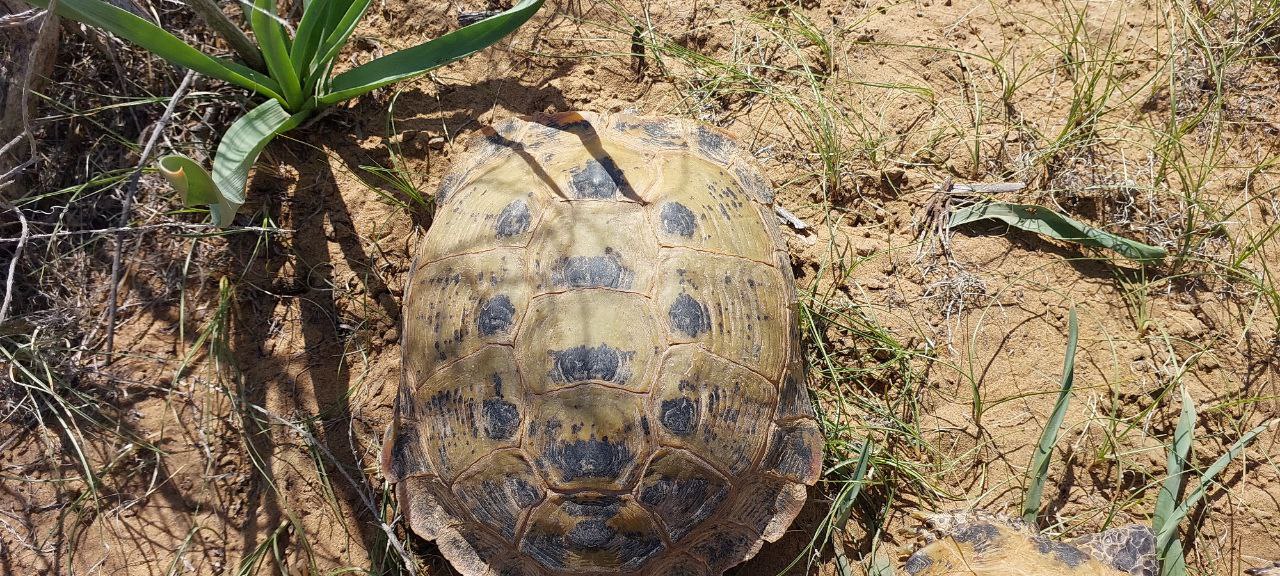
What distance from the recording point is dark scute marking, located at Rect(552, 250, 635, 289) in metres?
1.96

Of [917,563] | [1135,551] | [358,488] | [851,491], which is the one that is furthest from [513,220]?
[1135,551]

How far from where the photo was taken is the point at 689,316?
6.57ft

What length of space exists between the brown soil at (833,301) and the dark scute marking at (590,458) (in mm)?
993

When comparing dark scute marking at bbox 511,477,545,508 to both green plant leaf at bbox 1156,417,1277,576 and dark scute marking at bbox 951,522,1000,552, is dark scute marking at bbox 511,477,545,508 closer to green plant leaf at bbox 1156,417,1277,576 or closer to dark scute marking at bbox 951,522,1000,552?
dark scute marking at bbox 951,522,1000,552

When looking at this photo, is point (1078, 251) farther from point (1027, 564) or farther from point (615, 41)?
point (615, 41)

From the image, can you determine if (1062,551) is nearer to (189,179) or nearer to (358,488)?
(358,488)

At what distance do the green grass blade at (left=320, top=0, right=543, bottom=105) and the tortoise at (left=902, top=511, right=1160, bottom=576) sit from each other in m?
2.04

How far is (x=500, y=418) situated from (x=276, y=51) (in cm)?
131

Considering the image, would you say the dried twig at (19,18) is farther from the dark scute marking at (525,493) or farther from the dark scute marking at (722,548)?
the dark scute marking at (722,548)

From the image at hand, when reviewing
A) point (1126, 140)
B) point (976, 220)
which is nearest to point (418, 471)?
point (976, 220)

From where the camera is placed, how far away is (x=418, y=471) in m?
2.28

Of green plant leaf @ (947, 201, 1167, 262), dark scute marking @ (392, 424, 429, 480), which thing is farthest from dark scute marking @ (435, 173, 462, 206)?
green plant leaf @ (947, 201, 1167, 262)

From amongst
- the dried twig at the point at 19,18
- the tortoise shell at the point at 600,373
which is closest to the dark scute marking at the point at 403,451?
the tortoise shell at the point at 600,373

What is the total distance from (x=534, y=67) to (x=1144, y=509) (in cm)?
262
